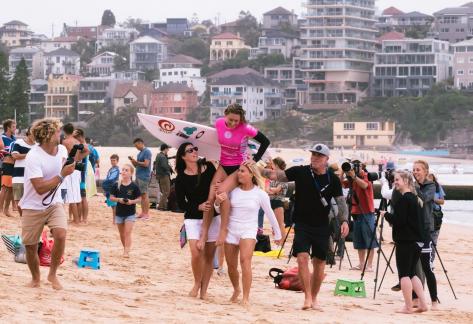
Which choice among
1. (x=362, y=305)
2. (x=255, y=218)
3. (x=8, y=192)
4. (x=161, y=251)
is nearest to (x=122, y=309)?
(x=255, y=218)

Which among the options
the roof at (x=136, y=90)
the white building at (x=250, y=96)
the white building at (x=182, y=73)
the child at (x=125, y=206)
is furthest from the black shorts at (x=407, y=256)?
the white building at (x=182, y=73)

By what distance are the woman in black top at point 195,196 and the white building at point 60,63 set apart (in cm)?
16376

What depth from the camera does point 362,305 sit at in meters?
11.6

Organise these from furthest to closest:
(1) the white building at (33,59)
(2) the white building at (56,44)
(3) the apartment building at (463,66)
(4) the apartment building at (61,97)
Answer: (2) the white building at (56,44)
(1) the white building at (33,59)
(4) the apartment building at (61,97)
(3) the apartment building at (463,66)

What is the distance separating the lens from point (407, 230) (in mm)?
11016

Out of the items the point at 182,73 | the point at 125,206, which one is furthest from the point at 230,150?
the point at 182,73

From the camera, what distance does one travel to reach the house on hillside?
473ft

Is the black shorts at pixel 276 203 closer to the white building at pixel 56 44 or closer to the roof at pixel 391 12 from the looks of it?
the roof at pixel 391 12

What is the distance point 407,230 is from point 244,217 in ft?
4.82

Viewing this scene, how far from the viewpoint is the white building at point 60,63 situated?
173 metres

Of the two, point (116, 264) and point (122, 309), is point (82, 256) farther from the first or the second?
point (122, 309)

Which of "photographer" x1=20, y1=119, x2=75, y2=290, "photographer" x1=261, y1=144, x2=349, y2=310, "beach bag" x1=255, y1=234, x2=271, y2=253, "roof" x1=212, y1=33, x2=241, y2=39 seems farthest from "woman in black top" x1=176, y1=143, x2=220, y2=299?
"roof" x1=212, y1=33, x2=241, y2=39

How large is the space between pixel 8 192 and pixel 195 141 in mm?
7077

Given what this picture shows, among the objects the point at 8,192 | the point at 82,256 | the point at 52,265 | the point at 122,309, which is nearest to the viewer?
the point at 122,309
